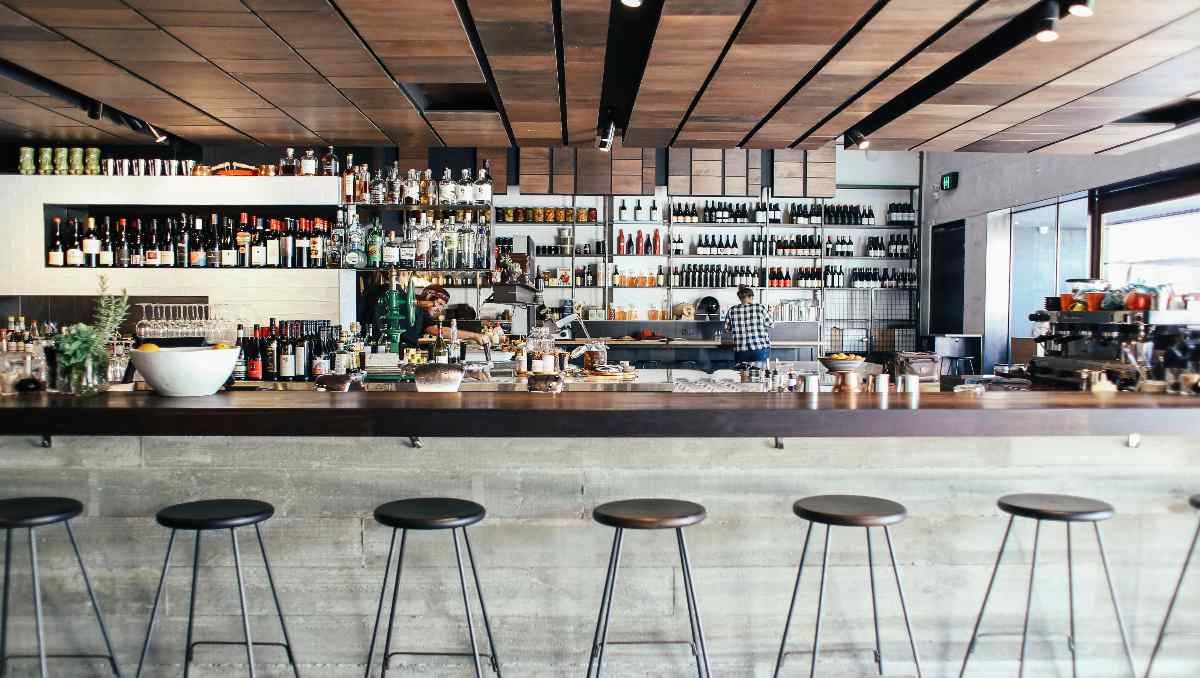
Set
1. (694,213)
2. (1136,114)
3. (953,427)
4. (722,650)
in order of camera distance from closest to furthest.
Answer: (953,427) < (722,650) < (1136,114) < (694,213)

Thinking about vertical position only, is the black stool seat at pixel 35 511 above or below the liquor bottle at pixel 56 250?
below

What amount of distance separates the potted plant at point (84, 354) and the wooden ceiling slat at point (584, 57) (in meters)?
2.21

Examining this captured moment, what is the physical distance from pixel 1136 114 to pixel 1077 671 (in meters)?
4.05

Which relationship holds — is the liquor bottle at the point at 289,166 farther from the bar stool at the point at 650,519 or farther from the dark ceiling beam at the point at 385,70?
the bar stool at the point at 650,519

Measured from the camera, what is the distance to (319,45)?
404 centimetres

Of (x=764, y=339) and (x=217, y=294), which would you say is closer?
(x=217, y=294)

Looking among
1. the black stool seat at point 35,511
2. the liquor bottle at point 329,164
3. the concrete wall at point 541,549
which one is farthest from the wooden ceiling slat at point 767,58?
the black stool seat at point 35,511

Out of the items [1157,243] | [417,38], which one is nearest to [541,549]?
[417,38]

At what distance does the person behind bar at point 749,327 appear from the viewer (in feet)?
26.9

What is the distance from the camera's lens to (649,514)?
7.25 feet

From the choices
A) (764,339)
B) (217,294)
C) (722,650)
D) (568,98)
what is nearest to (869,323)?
(764,339)

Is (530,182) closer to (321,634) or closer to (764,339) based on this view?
(764,339)

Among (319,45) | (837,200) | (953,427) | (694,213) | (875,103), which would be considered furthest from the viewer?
(837,200)

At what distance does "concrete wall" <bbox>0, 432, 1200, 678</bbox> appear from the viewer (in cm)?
275
